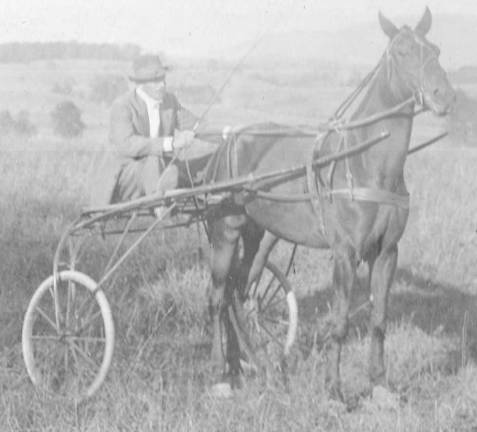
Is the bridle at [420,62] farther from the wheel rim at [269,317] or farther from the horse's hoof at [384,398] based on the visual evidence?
the wheel rim at [269,317]

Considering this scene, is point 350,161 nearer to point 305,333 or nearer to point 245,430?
point 245,430

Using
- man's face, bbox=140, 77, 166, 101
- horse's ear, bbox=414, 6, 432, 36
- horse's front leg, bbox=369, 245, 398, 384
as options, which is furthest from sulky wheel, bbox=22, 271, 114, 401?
horse's ear, bbox=414, 6, 432, 36

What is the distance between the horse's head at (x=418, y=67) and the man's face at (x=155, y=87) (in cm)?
175

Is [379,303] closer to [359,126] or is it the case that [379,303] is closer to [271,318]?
[359,126]

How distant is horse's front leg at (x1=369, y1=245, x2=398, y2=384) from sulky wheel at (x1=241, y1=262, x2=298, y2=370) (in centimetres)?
83

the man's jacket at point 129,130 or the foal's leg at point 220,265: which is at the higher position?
the man's jacket at point 129,130

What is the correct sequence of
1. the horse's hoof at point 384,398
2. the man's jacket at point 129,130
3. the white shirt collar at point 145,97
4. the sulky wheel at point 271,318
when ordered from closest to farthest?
1. the horse's hoof at point 384,398
2. the man's jacket at point 129,130
3. the white shirt collar at point 145,97
4. the sulky wheel at point 271,318

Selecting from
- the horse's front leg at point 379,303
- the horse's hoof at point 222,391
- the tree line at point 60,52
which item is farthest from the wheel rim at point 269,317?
the tree line at point 60,52

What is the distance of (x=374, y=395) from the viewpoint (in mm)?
6000

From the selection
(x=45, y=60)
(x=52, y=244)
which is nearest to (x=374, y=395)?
(x=52, y=244)

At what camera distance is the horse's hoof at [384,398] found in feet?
18.9

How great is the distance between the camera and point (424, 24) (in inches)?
222

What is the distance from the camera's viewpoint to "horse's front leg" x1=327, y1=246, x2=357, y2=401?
5.84 m

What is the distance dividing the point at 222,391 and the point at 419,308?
2.59m
